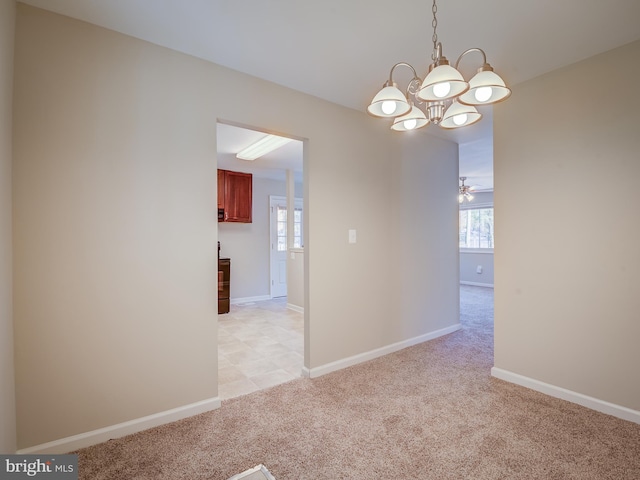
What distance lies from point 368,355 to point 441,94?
2.50 metres

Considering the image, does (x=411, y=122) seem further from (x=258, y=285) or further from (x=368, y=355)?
(x=258, y=285)

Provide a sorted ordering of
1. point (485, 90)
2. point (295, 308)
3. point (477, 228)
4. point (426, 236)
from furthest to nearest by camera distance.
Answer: point (477, 228) < point (295, 308) < point (426, 236) < point (485, 90)

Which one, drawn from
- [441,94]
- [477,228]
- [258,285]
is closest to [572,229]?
[441,94]

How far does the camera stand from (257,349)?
11.5ft

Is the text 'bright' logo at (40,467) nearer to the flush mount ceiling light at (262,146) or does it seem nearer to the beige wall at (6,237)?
the beige wall at (6,237)

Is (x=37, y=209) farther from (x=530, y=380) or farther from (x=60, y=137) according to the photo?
(x=530, y=380)

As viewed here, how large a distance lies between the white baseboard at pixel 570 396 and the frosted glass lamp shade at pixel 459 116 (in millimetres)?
2107

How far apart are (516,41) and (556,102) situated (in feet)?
2.22

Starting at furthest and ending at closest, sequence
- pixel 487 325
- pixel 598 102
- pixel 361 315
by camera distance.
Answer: pixel 487 325 → pixel 361 315 → pixel 598 102

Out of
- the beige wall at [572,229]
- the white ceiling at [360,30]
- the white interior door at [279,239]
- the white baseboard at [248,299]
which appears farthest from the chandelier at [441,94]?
the white baseboard at [248,299]

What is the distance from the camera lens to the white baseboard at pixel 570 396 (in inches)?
82.4

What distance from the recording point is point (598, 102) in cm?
223

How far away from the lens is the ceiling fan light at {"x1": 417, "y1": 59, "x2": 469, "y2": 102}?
1285mm

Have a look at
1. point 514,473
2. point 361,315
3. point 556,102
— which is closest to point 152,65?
point 361,315
